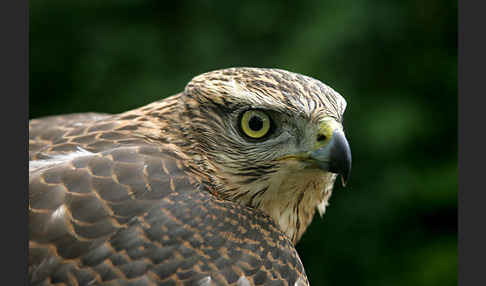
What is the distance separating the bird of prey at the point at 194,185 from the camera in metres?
1.91

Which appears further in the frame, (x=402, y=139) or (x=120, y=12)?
(x=120, y=12)

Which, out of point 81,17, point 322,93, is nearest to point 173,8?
point 81,17

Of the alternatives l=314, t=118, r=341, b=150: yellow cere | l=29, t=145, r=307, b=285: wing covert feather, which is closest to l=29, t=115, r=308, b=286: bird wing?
l=29, t=145, r=307, b=285: wing covert feather

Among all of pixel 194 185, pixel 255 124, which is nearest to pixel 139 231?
pixel 194 185

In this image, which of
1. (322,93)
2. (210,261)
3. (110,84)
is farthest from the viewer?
(110,84)

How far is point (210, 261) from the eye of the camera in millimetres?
1974

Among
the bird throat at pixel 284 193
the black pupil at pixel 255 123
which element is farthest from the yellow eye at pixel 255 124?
the bird throat at pixel 284 193

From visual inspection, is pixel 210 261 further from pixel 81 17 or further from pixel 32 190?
pixel 81 17

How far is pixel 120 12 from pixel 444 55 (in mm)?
2627

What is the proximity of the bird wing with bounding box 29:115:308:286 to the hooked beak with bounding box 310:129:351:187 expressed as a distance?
37 centimetres

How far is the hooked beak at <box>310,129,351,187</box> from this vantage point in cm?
210

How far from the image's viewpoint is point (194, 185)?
2184mm

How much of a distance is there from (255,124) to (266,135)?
6cm

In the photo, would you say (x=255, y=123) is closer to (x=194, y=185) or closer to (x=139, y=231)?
(x=194, y=185)
